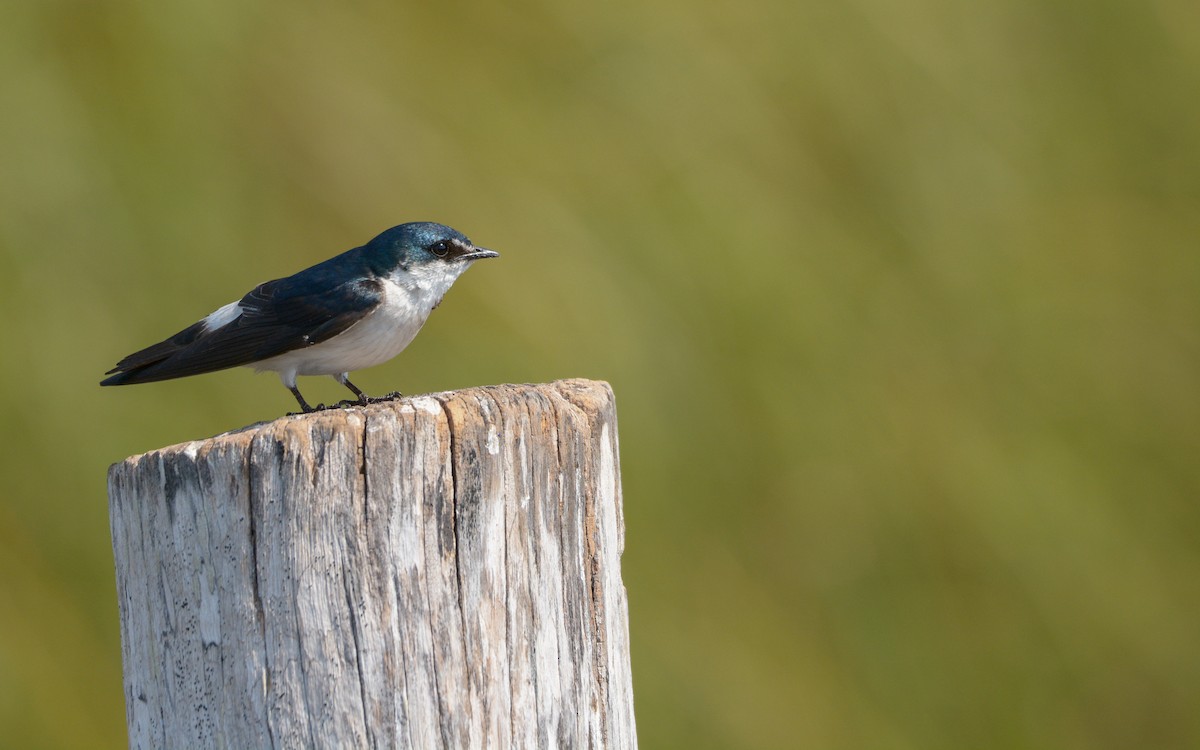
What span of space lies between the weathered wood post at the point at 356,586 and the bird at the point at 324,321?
1609mm

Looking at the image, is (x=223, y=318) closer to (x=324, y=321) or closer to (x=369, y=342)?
(x=324, y=321)

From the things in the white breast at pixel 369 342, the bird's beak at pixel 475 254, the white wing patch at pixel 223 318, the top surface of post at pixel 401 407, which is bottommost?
the top surface of post at pixel 401 407

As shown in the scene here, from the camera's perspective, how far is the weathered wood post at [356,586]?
2158mm

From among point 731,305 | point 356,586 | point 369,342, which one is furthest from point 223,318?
point 731,305

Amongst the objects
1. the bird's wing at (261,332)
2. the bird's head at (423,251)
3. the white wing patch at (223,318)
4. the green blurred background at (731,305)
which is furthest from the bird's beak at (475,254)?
the green blurred background at (731,305)

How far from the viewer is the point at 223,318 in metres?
4.14

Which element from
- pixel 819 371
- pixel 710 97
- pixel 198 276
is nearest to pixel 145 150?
pixel 198 276

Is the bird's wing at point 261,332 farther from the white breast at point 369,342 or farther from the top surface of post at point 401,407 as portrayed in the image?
the top surface of post at point 401,407

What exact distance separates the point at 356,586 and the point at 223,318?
7.26ft

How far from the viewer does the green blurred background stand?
5.56m

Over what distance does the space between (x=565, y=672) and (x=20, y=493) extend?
12.2 ft

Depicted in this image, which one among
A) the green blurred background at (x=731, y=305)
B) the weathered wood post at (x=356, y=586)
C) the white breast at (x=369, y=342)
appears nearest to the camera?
the weathered wood post at (x=356, y=586)

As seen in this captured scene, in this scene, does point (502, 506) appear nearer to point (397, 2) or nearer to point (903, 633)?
point (903, 633)

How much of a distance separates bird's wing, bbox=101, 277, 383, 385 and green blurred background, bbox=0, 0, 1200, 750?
1573mm
